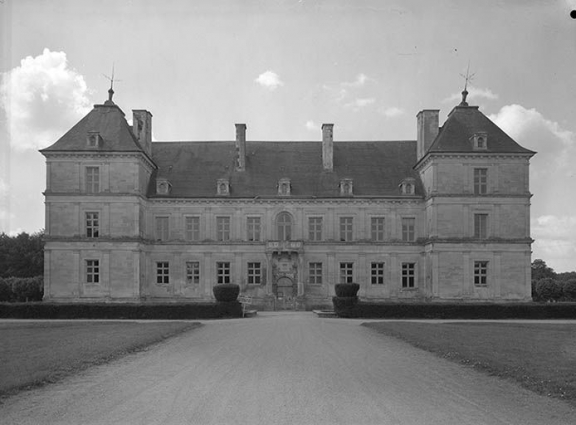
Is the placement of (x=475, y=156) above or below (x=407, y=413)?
above

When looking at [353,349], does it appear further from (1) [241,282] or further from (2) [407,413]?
(1) [241,282]

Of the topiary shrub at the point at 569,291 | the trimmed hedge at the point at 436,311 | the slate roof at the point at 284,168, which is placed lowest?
the topiary shrub at the point at 569,291

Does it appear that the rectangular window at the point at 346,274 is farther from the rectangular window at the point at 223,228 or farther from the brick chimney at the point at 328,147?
the rectangular window at the point at 223,228

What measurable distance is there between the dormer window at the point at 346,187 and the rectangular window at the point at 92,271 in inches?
673

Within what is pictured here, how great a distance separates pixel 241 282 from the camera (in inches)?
1785

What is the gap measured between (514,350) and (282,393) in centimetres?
845

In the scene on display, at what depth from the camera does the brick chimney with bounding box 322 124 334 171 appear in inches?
1885

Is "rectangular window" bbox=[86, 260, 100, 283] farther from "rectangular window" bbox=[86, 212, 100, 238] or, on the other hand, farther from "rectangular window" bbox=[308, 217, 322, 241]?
"rectangular window" bbox=[308, 217, 322, 241]

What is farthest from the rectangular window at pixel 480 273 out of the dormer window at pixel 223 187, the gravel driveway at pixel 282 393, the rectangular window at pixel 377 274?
the gravel driveway at pixel 282 393

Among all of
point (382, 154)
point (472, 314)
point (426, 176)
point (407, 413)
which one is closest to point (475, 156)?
point (426, 176)

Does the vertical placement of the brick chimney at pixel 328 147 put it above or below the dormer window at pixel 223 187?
above

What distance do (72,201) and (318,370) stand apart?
32259mm

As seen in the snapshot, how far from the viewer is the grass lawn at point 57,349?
43.4ft

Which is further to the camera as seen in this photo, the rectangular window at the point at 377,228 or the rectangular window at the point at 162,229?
the rectangular window at the point at 162,229
